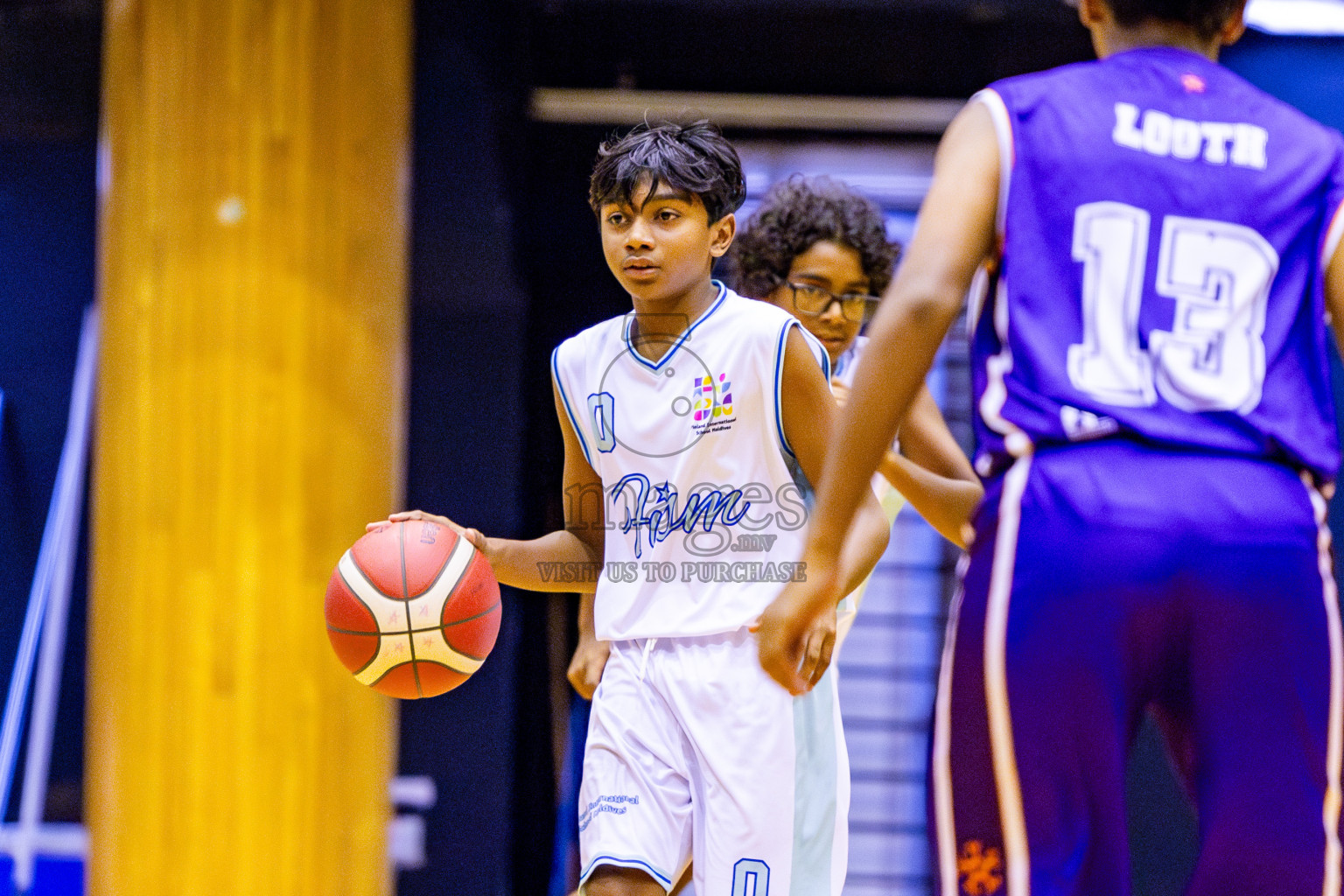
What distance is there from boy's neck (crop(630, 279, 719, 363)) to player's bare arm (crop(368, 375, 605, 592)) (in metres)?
0.24

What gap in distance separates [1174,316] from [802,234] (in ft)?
6.12

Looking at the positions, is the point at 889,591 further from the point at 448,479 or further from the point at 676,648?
the point at 676,648

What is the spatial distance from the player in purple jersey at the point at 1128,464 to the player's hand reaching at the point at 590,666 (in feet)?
3.51

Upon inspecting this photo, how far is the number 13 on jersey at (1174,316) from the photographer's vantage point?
1.52 metres

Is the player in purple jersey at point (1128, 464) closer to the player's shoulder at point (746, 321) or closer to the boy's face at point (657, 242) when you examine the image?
the player's shoulder at point (746, 321)

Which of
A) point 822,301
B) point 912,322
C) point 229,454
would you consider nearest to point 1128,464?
point 912,322

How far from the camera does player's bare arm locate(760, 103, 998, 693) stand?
153cm

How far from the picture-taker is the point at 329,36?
445cm

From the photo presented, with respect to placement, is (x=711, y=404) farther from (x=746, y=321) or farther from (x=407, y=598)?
(x=407, y=598)

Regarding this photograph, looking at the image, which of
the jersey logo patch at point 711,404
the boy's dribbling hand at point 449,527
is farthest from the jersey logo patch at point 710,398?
the boy's dribbling hand at point 449,527

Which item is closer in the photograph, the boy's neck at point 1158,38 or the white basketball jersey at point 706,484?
the boy's neck at point 1158,38

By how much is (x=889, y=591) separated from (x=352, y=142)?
289 cm

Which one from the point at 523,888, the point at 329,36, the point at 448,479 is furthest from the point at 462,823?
the point at 329,36

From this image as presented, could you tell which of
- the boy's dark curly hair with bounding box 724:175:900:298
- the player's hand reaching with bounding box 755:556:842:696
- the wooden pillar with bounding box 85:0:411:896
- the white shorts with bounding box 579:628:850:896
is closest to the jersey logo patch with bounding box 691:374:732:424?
the white shorts with bounding box 579:628:850:896
